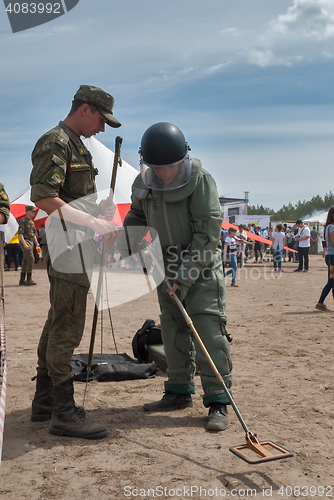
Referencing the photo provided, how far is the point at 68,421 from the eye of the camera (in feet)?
10.4

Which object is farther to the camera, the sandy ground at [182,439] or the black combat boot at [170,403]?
the black combat boot at [170,403]

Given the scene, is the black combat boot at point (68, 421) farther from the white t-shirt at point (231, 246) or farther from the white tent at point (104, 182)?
the white tent at point (104, 182)

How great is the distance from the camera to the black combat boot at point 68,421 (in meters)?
3.14

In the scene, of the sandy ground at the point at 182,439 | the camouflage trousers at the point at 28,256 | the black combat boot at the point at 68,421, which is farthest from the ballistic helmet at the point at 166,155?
the camouflage trousers at the point at 28,256

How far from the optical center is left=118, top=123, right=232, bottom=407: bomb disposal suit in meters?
3.39

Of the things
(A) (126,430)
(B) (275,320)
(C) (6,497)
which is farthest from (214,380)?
(B) (275,320)

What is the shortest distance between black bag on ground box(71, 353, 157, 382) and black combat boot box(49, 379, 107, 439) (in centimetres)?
123

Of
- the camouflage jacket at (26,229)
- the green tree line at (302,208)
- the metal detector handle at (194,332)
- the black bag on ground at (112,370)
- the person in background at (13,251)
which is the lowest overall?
the black bag on ground at (112,370)

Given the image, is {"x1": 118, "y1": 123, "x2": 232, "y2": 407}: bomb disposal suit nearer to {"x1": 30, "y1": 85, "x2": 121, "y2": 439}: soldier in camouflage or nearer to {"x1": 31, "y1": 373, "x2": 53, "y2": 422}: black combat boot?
{"x1": 30, "y1": 85, "x2": 121, "y2": 439}: soldier in camouflage

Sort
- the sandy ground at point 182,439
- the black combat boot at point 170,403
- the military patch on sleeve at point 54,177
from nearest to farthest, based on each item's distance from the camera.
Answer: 1. the sandy ground at point 182,439
2. the military patch on sleeve at point 54,177
3. the black combat boot at point 170,403

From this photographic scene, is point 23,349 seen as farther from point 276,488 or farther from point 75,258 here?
point 276,488

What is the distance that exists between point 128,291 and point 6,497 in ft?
32.0

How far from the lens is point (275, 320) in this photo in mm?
7766

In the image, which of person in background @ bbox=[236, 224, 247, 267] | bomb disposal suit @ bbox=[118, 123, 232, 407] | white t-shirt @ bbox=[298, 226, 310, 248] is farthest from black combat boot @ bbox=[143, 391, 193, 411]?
white t-shirt @ bbox=[298, 226, 310, 248]
